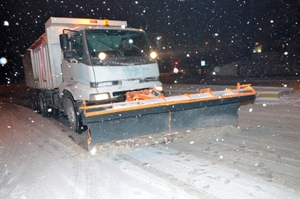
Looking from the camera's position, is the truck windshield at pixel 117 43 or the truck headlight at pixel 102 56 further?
the truck windshield at pixel 117 43

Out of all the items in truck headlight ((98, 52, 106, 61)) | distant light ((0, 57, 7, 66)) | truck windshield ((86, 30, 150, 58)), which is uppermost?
distant light ((0, 57, 7, 66))

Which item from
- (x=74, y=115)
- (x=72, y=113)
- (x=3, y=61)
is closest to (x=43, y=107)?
(x=72, y=113)

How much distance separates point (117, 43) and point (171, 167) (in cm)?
350

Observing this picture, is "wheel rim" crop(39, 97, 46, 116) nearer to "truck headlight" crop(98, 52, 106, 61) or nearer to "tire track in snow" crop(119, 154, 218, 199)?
"truck headlight" crop(98, 52, 106, 61)

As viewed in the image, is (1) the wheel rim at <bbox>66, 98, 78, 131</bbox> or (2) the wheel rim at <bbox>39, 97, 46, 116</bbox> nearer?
(1) the wheel rim at <bbox>66, 98, 78, 131</bbox>

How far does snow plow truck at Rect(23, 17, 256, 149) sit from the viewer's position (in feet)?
16.6

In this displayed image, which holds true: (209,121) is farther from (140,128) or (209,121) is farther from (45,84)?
(45,84)

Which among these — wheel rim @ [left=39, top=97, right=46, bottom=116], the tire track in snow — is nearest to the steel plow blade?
the tire track in snow

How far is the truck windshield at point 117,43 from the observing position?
20.1ft

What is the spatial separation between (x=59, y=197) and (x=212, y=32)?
41863 mm

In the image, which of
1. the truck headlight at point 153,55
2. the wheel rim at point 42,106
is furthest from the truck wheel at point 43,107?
the truck headlight at point 153,55

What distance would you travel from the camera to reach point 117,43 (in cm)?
649

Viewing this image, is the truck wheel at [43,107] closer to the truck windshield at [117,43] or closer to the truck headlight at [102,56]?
the truck windshield at [117,43]

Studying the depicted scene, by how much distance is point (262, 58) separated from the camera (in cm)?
3522
